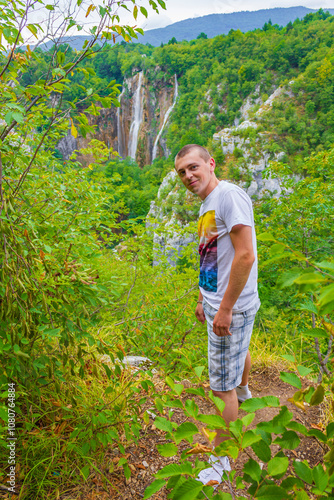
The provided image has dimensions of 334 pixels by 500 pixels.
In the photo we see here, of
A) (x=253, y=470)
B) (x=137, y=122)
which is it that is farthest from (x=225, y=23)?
(x=253, y=470)

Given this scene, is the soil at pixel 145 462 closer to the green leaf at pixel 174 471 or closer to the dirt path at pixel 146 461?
the dirt path at pixel 146 461

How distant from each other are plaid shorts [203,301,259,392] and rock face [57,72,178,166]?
163ft

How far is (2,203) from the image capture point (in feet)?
3.90

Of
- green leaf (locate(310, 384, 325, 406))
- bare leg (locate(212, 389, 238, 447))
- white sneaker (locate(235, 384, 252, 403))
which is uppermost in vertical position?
green leaf (locate(310, 384, 325, 406))

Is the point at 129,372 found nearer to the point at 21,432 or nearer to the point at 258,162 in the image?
the point at 21,432

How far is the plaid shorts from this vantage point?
174 centimetres

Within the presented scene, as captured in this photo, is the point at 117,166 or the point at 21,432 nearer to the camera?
the point at 21,432

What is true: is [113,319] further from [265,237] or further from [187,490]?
[265,237]

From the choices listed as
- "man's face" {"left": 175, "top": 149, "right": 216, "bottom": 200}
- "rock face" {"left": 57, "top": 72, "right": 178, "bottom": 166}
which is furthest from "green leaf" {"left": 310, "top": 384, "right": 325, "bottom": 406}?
"rock face" {"left": 57, "top": 72, "right": 178, "bottom": 166}

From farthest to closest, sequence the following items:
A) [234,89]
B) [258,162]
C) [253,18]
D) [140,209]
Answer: [253,18] < [234,89] < [140,209] < [258,162]

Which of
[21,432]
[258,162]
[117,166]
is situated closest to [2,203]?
[21,432]

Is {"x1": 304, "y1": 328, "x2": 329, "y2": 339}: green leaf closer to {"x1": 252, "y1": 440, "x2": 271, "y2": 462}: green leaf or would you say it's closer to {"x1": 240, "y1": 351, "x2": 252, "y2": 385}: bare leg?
{"x1": 252, "y1": 440, "x2": 271, "y2": 462}: green leaf

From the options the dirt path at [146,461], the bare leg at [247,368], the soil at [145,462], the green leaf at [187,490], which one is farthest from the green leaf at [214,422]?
the bare leg at [247,368]

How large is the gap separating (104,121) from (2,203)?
57939 millimetres
